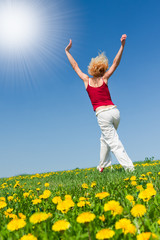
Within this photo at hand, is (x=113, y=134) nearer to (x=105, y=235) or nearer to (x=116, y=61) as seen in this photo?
(x=116, y=61)

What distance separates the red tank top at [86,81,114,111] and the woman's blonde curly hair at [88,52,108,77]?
0.45m

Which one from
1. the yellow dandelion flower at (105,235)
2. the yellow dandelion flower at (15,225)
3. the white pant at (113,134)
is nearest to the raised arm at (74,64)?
the white pant at (113,134)

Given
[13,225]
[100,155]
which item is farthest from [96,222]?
[100,155]

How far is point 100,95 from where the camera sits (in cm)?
659

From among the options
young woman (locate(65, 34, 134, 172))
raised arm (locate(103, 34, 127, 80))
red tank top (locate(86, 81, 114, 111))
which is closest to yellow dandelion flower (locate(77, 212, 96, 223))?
young woman (locate(65, 34, 134, 172))

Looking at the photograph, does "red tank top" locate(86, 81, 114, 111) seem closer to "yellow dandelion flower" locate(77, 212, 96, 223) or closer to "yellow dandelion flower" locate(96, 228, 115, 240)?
"yellow dandelion flower" locate(77, 212, 96, 223)

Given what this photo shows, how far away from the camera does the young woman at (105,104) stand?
6.45m

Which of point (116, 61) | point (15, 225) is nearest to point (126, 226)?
point (15, 225)

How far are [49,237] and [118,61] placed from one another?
18.7 ft

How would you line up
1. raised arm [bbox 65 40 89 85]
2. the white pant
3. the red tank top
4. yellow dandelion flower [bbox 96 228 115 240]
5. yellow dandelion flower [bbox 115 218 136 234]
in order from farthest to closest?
raised arm [bbox 65 40 89 85] < the red tank top < the white pant < yellow dandelion flower [bbox 115 218 136 234] < yellow dandelion flower [bbox 96 228 115 240]

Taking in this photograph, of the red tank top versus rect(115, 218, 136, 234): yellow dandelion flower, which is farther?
the red tank top

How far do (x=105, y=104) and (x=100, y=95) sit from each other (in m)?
0.29

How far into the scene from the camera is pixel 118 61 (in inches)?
263

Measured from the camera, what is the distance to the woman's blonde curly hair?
22.4 ft
